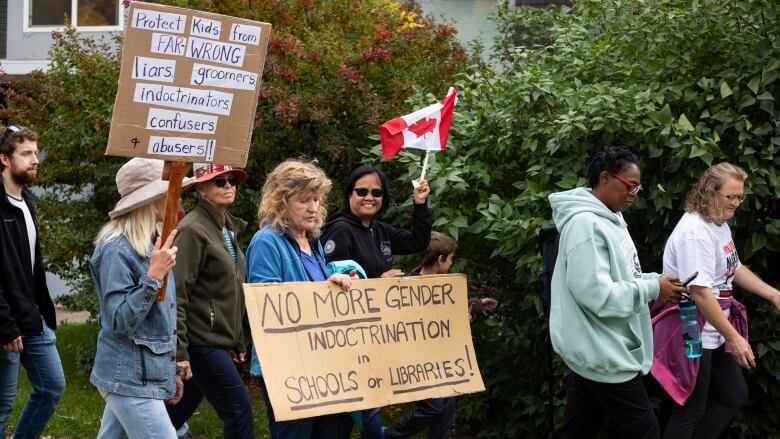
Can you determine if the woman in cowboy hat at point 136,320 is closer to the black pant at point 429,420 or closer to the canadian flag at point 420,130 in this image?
the black pant at point 429,420

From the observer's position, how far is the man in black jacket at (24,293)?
20.7 ft

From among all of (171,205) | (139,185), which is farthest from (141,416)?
(139,185)

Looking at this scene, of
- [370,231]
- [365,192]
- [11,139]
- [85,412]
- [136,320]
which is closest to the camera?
[136,320]

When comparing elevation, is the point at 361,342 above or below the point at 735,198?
below

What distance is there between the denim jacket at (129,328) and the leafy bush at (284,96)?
4204 mm

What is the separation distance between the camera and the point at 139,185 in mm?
5141

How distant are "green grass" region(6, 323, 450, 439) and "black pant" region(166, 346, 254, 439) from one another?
1.97m

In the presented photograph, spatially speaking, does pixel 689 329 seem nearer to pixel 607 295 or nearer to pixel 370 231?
pixel 607 295

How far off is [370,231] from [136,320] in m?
2.18

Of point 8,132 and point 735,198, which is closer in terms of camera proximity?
point 735,198

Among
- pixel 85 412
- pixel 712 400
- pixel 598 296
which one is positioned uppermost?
pixel 598 296

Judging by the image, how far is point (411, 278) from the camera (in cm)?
619

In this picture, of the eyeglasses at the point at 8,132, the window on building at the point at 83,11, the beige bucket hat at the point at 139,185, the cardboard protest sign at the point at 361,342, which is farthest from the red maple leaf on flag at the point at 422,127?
the window on building at the point at 83,11

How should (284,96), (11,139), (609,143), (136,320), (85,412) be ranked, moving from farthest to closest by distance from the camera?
1. (284,96)
2. (85,412)
3. (609,143)
4. (11,139)
5. (136,320)
